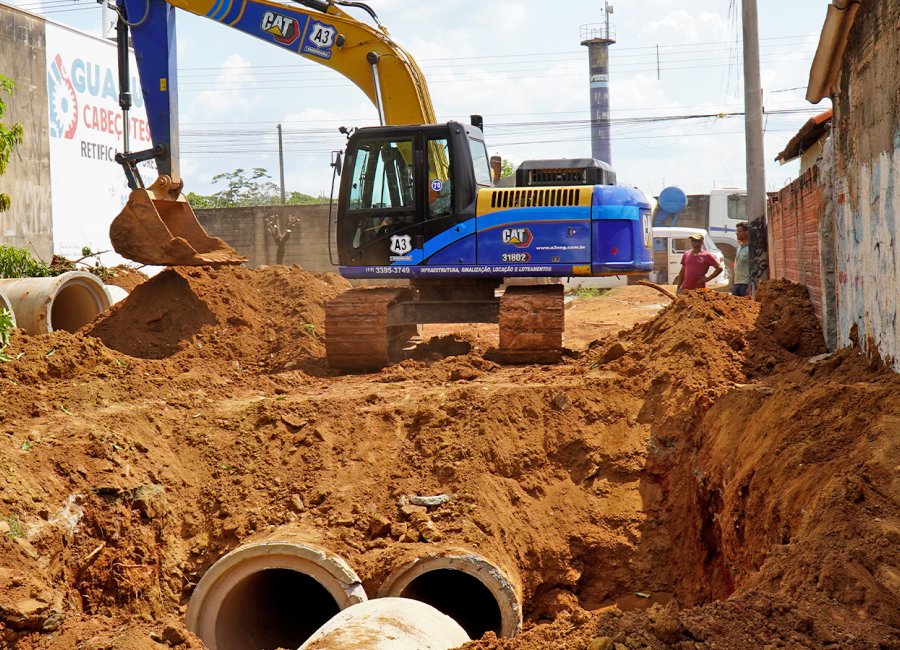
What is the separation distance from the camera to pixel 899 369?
6527mm

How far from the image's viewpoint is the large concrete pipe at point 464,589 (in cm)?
704

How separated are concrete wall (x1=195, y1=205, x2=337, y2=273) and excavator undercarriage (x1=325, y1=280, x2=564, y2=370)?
1520 centimetres

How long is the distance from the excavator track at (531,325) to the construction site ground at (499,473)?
341 millimetres

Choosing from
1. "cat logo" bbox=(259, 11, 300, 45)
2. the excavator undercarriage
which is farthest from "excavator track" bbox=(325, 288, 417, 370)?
"cat logo" bbox=(259, 11, 300, 45)

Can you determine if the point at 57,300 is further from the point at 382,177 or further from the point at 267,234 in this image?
the point at 267,234

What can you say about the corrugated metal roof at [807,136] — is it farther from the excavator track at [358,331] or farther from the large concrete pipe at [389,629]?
the large concrete pipe at [389,629]

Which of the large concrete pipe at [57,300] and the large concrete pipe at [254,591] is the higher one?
the large concrete pipe at [57,300]

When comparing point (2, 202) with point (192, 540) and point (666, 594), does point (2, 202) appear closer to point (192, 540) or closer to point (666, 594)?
point (192, 540)

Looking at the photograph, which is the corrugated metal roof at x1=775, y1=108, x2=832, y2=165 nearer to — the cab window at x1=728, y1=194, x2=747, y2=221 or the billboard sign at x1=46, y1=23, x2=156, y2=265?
the cab window at x1=728, y1=194, x2=747, y2=221

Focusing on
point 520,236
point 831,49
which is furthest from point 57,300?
point 831,49

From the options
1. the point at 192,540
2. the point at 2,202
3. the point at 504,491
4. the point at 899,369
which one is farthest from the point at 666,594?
the point at 2,202

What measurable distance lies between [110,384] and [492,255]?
4.46m

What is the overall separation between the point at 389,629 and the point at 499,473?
110 inches

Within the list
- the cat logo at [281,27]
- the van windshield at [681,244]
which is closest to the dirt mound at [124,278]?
the cat logo at [281,27]
